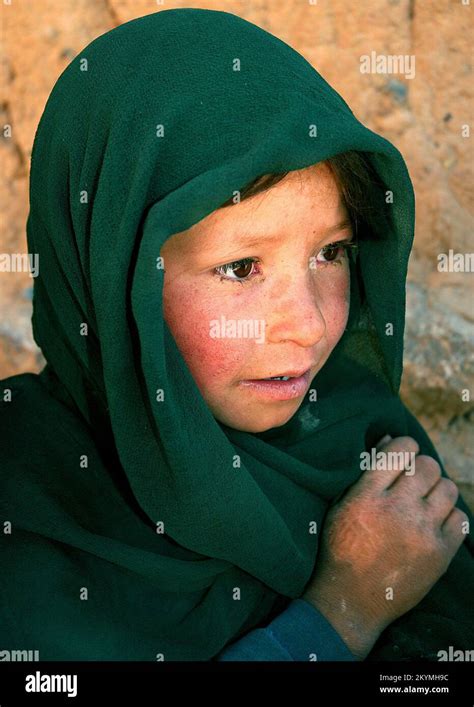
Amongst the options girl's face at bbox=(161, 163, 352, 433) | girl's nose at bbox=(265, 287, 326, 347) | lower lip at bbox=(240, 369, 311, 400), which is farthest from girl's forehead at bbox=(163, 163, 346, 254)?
lower lip at bbox=(240, 369, 311, 400)

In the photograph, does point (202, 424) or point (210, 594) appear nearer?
point (202, 424)

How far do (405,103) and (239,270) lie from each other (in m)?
1.17

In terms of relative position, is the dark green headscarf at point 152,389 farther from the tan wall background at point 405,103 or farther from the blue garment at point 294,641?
the tan wall background at point 405,103

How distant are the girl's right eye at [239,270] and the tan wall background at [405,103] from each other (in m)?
1.07

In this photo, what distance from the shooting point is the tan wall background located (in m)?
2.37

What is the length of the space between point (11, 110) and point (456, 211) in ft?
4.05

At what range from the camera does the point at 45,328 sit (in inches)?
68.2

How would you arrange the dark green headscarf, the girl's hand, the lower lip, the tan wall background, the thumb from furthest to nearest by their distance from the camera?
the tan wall background → the thumb → the girl's hand → the lower lip → the dark green headscarf

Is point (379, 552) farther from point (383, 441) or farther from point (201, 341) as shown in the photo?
point (201, 341)

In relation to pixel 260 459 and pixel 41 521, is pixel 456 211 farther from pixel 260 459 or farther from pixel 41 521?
pixel 41 521

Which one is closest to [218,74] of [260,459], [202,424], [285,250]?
[285,250]

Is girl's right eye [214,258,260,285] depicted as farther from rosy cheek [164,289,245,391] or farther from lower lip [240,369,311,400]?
lower lip [240,369,311,400]

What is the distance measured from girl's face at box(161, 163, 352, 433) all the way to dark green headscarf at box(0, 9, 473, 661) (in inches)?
3.3

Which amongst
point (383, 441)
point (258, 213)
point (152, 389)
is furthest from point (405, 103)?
point (152, 389)
